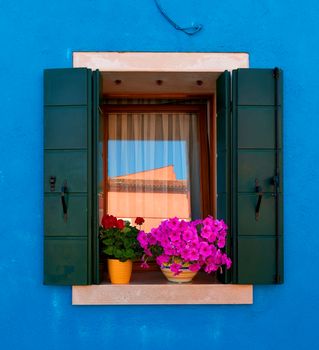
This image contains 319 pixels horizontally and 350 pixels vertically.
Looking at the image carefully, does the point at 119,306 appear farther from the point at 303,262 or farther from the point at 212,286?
the point at 303,262

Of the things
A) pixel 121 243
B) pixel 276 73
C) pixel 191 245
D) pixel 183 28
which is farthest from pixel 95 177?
pixel 276 73

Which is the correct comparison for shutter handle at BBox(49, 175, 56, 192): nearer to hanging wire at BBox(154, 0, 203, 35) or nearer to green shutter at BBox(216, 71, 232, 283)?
green shutter at BBox(216, 71, 232, 283)

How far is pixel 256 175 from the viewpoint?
3.89m

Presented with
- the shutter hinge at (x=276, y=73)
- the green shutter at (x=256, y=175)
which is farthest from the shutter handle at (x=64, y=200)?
the shutter hinge at (x=276, y=73)

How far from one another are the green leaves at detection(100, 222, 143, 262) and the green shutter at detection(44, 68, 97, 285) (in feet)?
0.49

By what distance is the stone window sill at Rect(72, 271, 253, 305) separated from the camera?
153 inches

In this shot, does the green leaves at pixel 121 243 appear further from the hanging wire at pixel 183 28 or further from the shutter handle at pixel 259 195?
the hanging wire at pixel 183 28

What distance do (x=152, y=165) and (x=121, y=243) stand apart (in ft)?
4.08

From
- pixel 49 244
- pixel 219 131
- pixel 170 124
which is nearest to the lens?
pixel 49 244

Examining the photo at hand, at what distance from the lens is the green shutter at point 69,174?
3.83 metres

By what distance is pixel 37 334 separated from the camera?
3.94 metres

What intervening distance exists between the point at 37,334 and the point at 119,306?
2.09 feet

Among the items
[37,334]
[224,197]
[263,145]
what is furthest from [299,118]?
[37,334]

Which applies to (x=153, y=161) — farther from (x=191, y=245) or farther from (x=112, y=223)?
(x=191, y=245)
